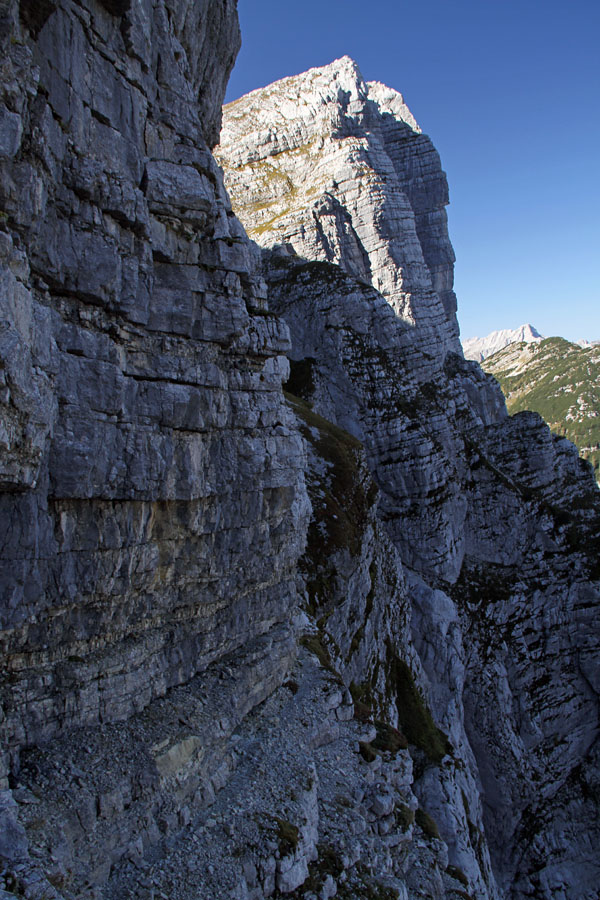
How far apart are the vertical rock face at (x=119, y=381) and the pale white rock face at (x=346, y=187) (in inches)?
2017

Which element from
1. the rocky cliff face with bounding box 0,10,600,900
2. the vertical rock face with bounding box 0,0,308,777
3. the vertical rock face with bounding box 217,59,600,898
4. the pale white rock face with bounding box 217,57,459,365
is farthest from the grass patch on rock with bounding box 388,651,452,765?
the pale white rock face with bounding box 217,57,459,365

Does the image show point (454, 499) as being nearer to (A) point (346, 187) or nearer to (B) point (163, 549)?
(B) point (163, 549)

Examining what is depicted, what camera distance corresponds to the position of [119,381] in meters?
17.0

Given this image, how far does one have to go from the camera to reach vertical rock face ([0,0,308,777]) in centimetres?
1414

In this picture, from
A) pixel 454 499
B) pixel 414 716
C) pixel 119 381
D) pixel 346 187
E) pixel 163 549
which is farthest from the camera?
pixel 346 187

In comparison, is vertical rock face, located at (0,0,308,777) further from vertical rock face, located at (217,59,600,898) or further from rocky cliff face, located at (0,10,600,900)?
vertical rock face, located at (217,59,600,898)

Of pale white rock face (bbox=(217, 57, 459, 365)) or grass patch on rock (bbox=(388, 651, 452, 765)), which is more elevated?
pale white rock face (bbox=(217, 57, 459, 365))

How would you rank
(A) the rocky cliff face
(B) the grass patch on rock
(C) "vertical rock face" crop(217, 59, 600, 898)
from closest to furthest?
1. (A) the rocky cliff face
2. (B) the grass patch on rock
3. (C) "vertical rock face" crop(217, 59, 600, 898)

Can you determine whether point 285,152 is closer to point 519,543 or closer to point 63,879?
point 519,543

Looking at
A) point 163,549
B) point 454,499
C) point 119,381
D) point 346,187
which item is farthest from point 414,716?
point 346,187

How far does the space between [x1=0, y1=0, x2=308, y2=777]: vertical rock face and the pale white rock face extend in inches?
2017

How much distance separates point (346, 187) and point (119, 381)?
7236 centimetres

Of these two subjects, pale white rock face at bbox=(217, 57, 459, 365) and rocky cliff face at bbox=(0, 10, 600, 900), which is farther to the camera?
pale white rock face at bbox=(217, 57, 459, 365)

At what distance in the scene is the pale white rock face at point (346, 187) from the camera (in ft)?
249
